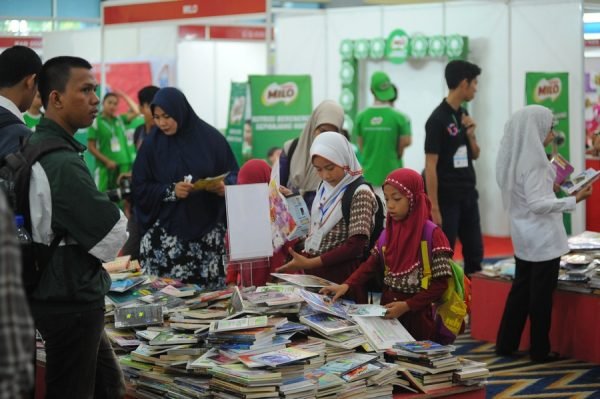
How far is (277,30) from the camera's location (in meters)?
12.8

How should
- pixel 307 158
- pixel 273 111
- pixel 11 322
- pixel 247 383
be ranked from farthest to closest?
pixel 273 111 < pixel 307 158 < pixel 247 383 < pixel 11 322

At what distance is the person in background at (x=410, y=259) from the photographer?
13.5 ft

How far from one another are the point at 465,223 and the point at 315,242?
92.0 inches

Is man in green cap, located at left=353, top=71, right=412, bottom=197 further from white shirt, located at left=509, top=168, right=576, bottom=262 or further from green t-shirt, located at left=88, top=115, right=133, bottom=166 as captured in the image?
white shirt, located at left=509, top=168, right=576, bottom=262

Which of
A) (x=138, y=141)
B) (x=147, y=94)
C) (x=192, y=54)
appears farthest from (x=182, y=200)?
(x=192, y=54)

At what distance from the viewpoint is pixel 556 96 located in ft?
32.0

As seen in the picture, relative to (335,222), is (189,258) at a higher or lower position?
lower

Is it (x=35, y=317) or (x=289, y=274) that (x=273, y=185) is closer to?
(x=289, y=274)

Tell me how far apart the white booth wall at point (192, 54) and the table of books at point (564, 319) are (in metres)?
7.27

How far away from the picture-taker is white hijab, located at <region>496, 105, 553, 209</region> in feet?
17.7

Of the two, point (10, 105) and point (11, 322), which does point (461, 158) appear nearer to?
point (10, 105)

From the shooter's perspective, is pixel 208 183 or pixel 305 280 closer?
pixel 305 280

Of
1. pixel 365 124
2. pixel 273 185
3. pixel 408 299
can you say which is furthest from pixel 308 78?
pixel 408 299

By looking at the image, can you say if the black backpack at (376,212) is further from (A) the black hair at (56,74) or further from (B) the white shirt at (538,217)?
(A) the black hair at (56,74)
